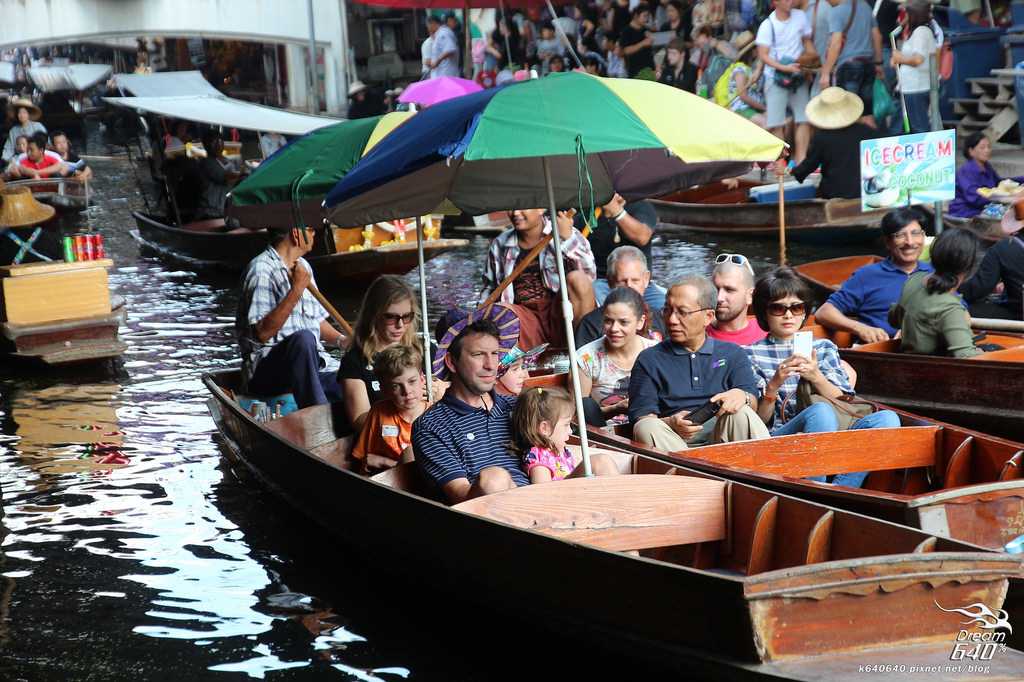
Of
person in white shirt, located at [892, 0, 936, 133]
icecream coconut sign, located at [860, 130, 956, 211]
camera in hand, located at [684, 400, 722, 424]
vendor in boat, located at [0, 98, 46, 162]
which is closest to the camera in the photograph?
camera in hand, located at [684, 400, 722, 424]

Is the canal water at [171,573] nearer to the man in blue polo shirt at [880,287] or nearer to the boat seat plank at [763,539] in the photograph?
the boat seat plank at [763,539]

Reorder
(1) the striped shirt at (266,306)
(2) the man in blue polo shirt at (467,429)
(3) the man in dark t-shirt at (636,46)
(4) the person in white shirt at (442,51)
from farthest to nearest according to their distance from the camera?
(4) the person in white shirt at (442,51)
(3) the man in dark t-shirt at (636,46)
(1) the striped shirt at (266,306)
(2) the man in blue polo shirt at (467,429)

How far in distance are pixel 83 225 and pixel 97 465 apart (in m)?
12.2

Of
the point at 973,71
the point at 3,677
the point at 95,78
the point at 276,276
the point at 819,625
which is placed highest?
the point at 95,78

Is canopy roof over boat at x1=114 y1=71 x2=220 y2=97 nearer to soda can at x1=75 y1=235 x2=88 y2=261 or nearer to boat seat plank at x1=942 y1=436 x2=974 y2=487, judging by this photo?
soda can at x1=75 y1=235 x2=88 y2=261

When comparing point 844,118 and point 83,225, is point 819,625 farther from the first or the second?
point 83,225

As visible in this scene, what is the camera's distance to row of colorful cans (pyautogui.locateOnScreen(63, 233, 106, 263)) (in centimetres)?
1062

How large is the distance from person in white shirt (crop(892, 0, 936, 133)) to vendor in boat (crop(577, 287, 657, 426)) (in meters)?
8.79

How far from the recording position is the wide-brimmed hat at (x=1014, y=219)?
8056mm

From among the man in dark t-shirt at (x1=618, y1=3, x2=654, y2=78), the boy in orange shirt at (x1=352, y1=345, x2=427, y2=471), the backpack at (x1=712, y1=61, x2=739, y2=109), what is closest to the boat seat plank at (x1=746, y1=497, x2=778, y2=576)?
the boy in orange shirt at (x1=352, y1=345, x2=427, y2=471)

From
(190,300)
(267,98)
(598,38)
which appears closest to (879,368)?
(190,300)

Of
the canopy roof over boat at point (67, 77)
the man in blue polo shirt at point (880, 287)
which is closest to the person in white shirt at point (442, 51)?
the man in blue polo shirt at point (880, 287)

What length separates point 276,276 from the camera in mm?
7641

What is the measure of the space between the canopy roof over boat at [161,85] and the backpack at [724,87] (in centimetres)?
855
